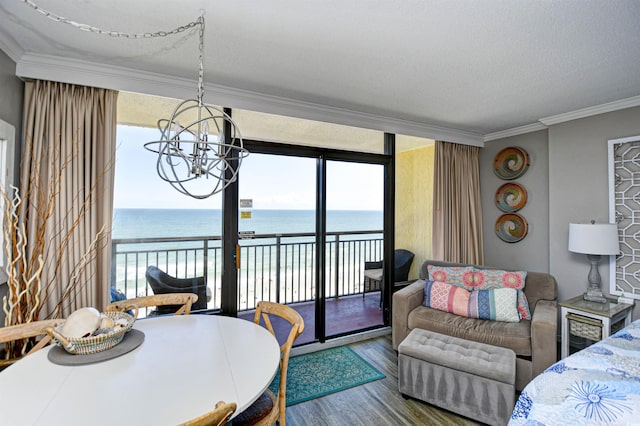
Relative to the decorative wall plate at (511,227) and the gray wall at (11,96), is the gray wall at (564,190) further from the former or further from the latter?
the gray wall at (11,96)

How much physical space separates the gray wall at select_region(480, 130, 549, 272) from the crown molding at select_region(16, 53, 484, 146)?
3.76ft

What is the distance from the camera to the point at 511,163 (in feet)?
13.0

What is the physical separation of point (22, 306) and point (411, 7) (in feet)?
9.93

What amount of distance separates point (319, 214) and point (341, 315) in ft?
4.61

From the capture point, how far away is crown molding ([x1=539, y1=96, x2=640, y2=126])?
9.35 ft

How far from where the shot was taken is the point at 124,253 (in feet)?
8.17

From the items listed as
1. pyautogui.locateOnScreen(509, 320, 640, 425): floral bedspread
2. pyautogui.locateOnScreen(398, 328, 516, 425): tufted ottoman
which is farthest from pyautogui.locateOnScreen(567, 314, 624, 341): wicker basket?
pyautogui.locateOnScreen(509, 320, 640, 425): floral bedspread

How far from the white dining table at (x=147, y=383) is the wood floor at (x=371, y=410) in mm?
982

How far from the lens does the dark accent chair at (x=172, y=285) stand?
8.68 feet

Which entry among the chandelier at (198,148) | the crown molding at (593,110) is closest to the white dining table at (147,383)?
the chandelier at (198,148)

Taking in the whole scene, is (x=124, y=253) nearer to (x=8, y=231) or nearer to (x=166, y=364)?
(x=8, y=231)

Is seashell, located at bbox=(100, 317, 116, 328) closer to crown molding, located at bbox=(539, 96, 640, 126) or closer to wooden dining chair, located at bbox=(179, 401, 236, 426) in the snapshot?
wooden dining chair, located at bbox=(179, 401, 236, 426)

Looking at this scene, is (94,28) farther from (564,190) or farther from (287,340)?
(564,190)

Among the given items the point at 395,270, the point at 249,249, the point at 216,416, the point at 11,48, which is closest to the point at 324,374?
the point at 249,249
